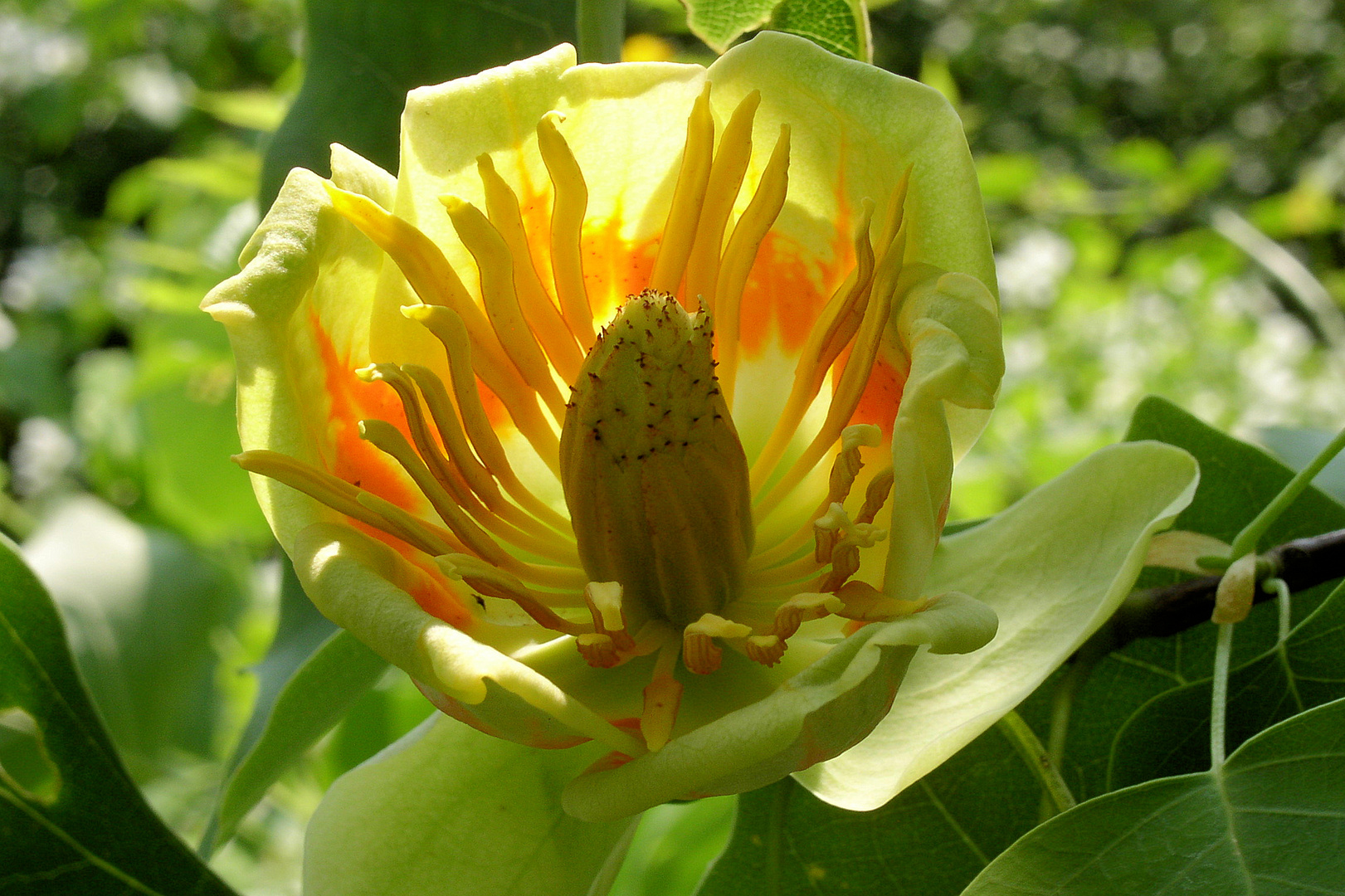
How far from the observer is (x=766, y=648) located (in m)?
0.66

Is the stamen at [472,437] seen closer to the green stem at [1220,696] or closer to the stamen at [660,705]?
the stamen at [660,705]

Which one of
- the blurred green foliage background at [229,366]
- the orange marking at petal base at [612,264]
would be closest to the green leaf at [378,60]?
the blurred green foliage background at [229,366]

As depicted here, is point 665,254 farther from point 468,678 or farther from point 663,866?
point 663,866

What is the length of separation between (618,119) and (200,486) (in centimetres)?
143

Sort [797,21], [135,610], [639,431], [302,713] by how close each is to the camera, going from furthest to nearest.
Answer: [135,610] < [797,21] < [302,713] < [639,431]

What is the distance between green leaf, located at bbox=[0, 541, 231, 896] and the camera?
765 millimetres

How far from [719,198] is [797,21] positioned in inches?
10.9

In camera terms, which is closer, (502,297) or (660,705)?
(660,705)

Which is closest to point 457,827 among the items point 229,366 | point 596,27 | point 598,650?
point 598,650

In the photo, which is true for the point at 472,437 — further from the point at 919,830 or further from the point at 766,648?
the point at 919,830

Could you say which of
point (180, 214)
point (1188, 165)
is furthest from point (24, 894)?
point (1188, 165)

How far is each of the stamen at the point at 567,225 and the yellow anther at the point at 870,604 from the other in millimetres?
278

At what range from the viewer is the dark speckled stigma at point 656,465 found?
0.71m

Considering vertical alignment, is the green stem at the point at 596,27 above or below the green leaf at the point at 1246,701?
above
